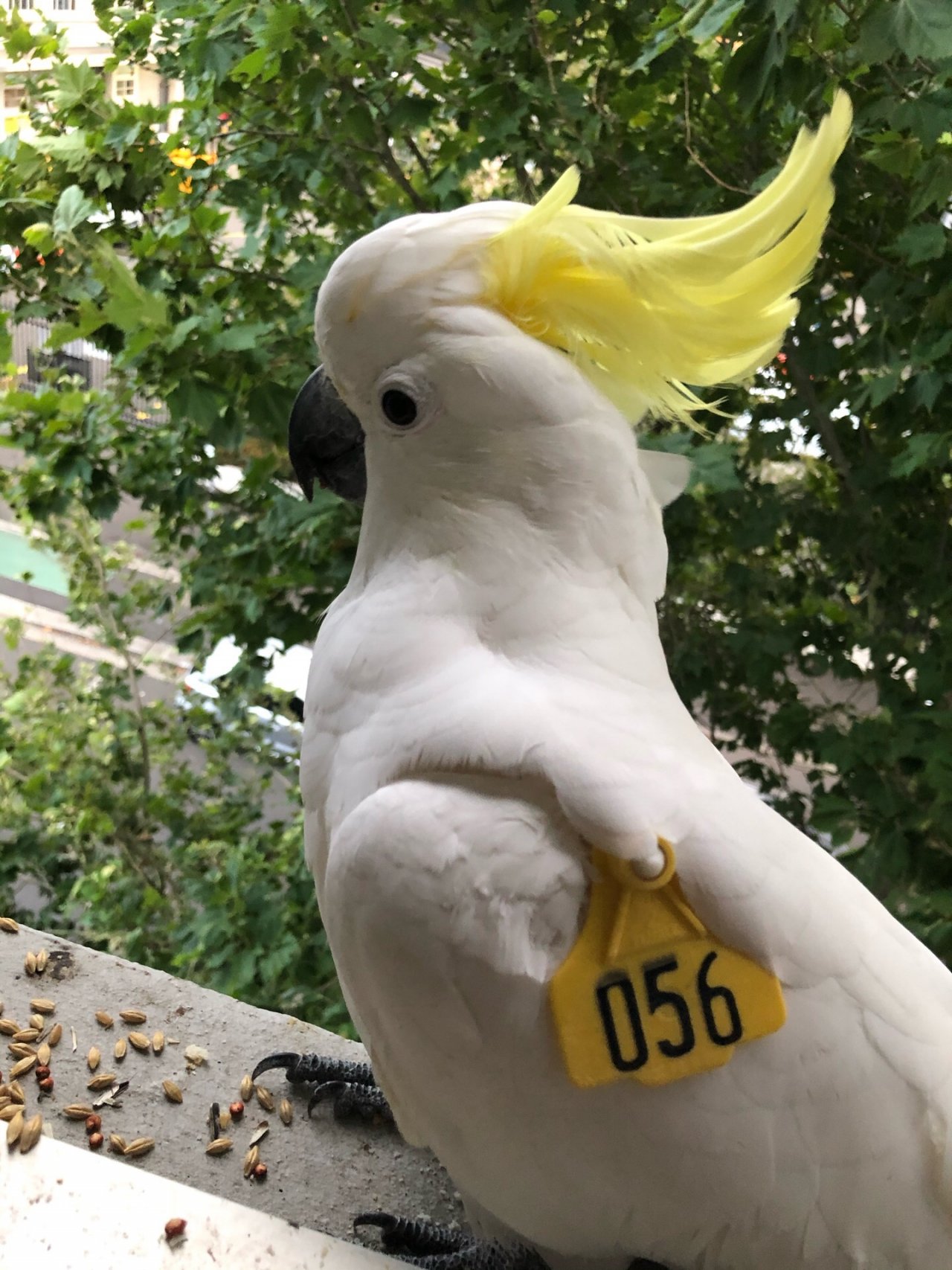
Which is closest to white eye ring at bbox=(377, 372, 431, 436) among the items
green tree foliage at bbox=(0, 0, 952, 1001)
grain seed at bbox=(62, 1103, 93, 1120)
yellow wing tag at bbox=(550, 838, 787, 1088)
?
yellow wing tag at bbox=(550, 838, 787, 1088)

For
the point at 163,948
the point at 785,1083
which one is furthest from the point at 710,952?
the point at 163,948

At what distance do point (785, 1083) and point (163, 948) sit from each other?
5.79 feet

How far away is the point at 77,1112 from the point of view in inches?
44.6

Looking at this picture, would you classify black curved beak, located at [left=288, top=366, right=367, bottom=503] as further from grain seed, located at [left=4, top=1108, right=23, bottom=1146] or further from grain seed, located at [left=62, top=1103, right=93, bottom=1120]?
grain seed, located at [left=62, top=1103, right=93, bottom=1120]

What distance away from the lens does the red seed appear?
755 millimetres

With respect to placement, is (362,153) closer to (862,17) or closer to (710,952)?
(862,17)

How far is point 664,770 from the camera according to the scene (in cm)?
72

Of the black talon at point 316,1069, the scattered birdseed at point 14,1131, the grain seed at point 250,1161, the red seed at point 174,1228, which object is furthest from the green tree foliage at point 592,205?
the red seed at point 174,1228

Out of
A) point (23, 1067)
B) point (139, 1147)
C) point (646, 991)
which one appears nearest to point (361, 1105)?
point (139, 1147)

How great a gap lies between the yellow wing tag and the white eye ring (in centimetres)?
37

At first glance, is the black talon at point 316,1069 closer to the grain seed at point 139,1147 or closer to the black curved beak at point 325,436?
the grain seed at point 139,1147

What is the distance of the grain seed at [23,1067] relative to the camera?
45.9 inches

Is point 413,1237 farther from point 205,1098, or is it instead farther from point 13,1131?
point 13,1131

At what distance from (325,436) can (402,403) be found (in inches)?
4.7
